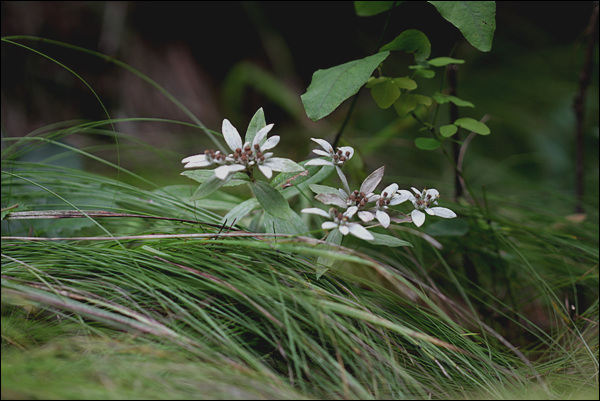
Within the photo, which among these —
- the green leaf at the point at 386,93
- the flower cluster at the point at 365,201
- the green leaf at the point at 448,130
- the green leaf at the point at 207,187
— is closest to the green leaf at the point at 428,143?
the green leaf at the point at 448,130

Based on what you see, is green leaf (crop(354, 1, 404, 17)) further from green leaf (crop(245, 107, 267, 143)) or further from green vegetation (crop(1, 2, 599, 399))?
green leaf (crop(245, 107, 267, 143))

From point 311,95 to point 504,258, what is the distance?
82cm

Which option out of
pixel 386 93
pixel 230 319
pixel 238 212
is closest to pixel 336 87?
pixel 386 93

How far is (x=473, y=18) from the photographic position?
1.06 metres

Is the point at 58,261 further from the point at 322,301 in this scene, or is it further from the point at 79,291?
the point at 322,301

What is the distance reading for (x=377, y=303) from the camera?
41.1 inches

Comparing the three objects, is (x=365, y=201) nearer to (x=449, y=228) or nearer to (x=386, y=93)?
(x=386, y=93)

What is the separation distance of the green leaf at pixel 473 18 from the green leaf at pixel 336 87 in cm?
18

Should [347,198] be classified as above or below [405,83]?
below

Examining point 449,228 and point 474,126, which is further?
point 449,228

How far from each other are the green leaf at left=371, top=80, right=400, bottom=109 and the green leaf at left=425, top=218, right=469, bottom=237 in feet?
1.39

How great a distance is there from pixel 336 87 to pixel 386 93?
0.54 feet

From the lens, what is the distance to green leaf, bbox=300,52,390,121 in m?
1.01

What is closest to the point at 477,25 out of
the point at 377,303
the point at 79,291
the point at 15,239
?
the point at 377,303
